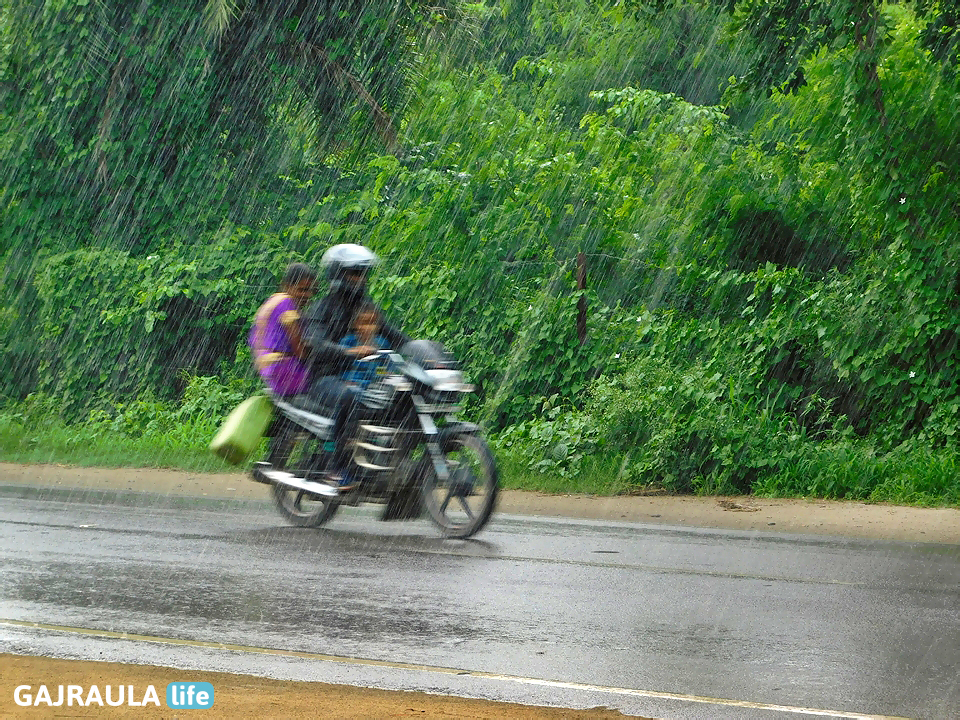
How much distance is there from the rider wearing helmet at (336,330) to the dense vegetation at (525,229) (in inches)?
183

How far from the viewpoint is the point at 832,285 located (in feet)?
48.6

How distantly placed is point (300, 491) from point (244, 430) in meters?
0.70

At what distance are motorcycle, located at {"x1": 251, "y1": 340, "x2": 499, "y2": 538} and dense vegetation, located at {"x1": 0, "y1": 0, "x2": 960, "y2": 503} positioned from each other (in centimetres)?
426

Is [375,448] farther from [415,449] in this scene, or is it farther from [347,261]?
[347,261]

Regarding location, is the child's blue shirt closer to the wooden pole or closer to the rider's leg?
the rider's leg

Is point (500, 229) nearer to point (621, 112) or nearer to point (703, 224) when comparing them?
point (703, 224)

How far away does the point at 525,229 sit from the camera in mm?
17734

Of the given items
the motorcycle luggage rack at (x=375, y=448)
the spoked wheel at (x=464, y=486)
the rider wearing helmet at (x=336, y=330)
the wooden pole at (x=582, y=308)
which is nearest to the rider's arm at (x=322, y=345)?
the rider wearing helmet at (x=336, y=330)

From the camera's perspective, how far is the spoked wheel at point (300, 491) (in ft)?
32.8

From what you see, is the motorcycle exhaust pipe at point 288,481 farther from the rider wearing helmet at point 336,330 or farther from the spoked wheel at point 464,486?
the spoked wheel at point 464,486

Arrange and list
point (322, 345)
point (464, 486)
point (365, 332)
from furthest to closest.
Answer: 1. point (365, 332)
2. point (322, 345)
3. point (464, 486)

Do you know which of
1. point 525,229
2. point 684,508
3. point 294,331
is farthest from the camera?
point 525,229

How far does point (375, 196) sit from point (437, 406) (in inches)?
424

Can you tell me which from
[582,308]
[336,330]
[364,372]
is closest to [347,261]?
[336,330]
